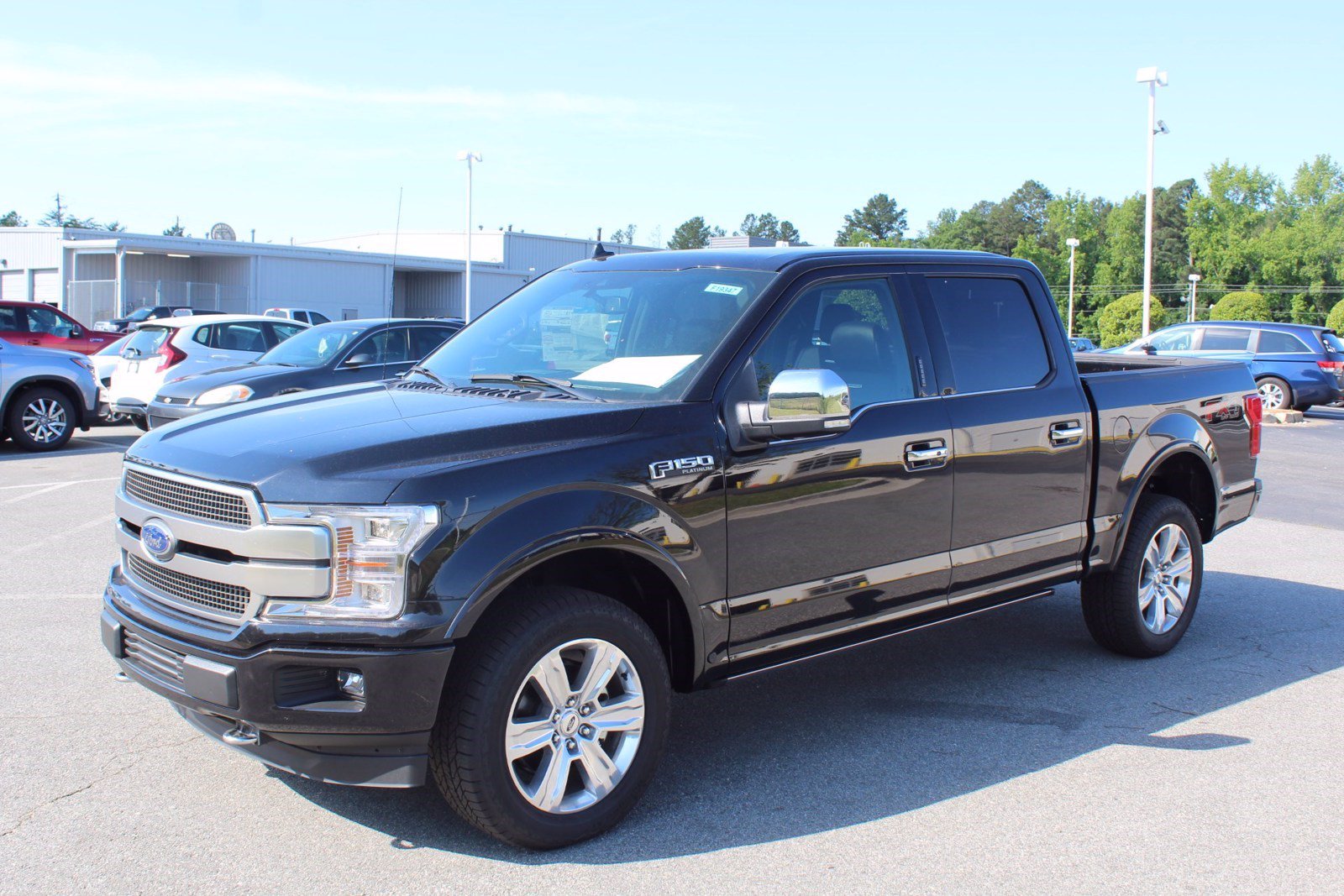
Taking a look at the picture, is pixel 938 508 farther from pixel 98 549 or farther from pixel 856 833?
pixel 98 549

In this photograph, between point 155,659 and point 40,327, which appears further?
point 40,327

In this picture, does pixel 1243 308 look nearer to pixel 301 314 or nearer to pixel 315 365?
pixel 301 314

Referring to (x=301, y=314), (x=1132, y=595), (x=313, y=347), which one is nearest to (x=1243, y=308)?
(x=301, y=314)

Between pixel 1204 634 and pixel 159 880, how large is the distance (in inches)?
215

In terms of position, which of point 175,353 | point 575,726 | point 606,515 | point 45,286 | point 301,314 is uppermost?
point 45,286

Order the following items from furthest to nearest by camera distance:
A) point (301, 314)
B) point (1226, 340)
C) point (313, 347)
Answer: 1. point (301, 314)
2. point (1226, 340)
3. point (313, 347)

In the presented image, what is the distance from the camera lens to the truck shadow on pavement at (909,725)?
395cm

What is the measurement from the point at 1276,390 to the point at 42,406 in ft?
68.3

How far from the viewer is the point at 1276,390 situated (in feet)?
73.4

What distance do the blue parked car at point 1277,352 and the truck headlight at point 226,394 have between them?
54.6ft

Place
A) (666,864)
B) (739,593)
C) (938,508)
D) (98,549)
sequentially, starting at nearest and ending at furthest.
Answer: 1. (666,864)
2. (739,593)
3. (938,508)
4. (98,549)

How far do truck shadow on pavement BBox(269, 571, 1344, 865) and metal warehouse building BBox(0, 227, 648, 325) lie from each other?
104ft

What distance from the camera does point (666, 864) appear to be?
3635 millimetres

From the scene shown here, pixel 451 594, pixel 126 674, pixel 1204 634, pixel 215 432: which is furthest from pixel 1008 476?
pixel 126 674
